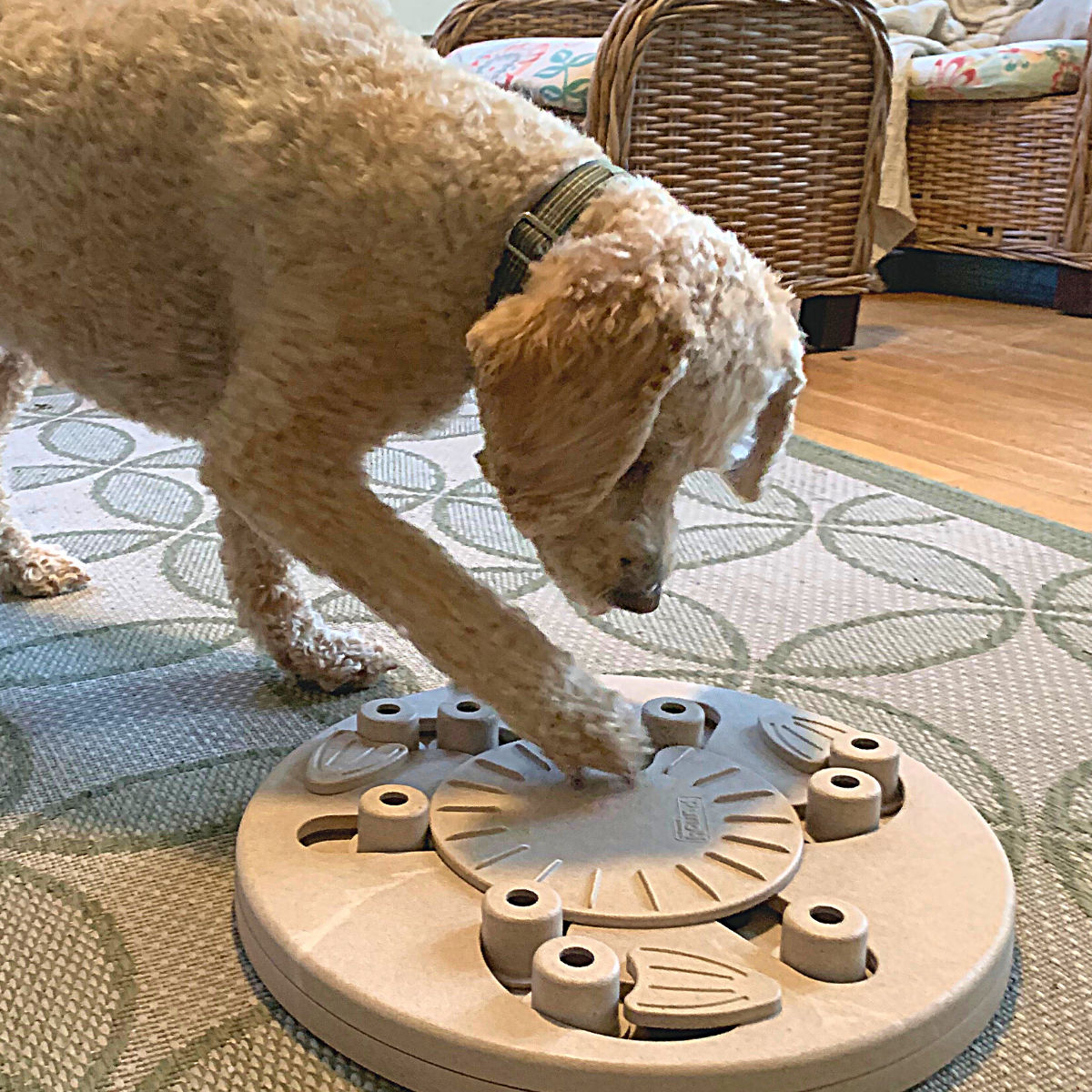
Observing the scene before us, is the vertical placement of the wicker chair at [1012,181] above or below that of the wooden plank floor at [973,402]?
above

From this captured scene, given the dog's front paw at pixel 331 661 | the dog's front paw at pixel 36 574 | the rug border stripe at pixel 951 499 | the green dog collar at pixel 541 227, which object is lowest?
the rug border stripe at pixel 951 499

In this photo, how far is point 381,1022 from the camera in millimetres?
647

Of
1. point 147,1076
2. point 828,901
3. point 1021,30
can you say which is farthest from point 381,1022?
point 1021,30

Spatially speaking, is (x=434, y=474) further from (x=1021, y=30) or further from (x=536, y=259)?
(x=1021, y=30)

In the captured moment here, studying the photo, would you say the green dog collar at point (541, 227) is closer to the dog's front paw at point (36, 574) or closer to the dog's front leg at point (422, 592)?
→ the dog's front leg at point (422, 592)

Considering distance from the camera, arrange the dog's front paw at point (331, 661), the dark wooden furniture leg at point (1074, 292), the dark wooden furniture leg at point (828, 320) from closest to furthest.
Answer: the dog's front paw at point (331, 661) → the dark wooden furniture leg at point (828, 320) → the dark wooden furniture leg at point (1074, 292)

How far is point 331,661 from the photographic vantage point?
1132mm

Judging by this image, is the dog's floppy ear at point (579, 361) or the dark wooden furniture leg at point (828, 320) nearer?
the dog's floppy ear at point (579, 361)

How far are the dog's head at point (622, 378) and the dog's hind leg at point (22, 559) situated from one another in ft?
2.48

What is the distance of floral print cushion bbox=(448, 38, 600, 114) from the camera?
2.51m

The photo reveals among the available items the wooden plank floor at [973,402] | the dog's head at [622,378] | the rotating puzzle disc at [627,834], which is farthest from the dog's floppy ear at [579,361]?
the wooden plank floor at [973,402]

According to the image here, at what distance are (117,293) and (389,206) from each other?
0.25 meters

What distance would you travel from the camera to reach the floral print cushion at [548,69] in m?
2.51

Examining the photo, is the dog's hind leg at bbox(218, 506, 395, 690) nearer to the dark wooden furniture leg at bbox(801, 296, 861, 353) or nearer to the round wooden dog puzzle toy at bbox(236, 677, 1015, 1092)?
the round wooden dog puzzle toy at bbox(236, 677, 1015, 1092)
